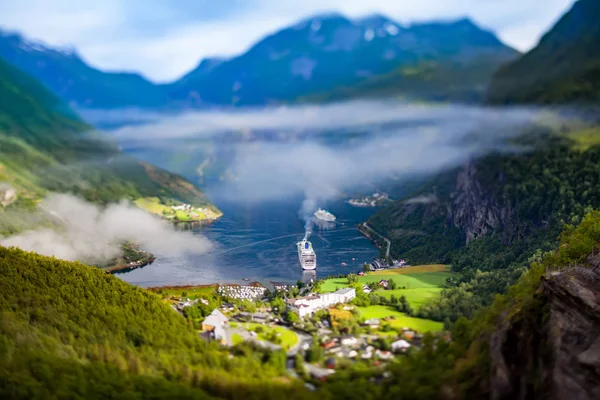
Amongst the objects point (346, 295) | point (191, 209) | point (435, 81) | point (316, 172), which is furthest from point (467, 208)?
point (435, 81)

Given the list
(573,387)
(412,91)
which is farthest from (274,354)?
(412,91)

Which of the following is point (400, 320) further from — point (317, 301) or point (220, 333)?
point (220, 333)

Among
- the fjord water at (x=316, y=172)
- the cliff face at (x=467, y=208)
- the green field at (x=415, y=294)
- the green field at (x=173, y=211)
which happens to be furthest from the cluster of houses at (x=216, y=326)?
the green field at (x=173, y=211)

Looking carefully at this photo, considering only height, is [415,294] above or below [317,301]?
above

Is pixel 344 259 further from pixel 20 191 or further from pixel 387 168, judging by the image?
pixel 387 168

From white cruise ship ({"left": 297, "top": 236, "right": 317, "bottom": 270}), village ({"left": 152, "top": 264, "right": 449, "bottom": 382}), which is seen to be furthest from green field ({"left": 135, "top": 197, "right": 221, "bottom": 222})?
village ({"left": 152, "top": 264, "right": 449, "bottom": 382})

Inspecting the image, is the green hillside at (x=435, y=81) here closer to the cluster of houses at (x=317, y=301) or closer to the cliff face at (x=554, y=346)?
the cluster of houses at (x=317, y=301)

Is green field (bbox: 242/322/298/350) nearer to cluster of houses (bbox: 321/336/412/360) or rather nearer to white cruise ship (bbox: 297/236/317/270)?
cluster of houses (bbox: 321/336/412/360)
